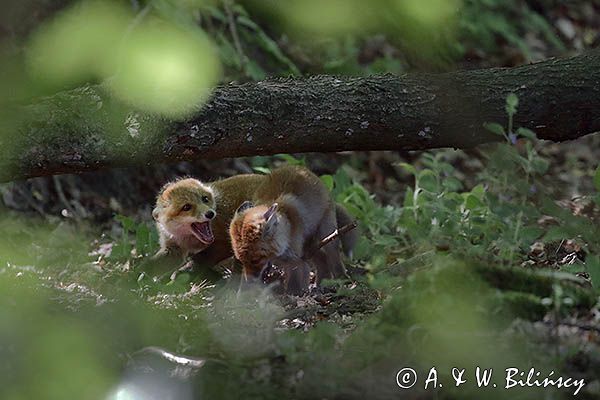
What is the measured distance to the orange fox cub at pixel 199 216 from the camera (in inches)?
239

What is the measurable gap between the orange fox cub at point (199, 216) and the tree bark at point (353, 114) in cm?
57

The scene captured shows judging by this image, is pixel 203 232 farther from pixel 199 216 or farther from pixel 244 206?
pixel 244 206

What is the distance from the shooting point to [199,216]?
6.03m

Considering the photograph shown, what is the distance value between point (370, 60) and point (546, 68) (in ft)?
16.8

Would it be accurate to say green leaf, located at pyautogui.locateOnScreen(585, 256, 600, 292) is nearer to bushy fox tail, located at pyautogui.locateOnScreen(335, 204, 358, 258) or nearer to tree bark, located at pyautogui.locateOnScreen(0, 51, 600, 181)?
tree bark, located at pyautogui.locateOnScreen(0, 51, 600, 181)

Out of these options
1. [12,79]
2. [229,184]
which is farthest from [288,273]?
[12,79]

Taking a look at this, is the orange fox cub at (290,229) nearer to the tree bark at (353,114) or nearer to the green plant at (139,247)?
the tree bark at (353,114)

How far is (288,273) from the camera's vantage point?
584 cm

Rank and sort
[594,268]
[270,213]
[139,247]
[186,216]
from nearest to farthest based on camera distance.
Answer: [594,268] < [270,213] < [186,216] < [139,247]

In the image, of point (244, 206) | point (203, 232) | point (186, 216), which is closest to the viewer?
point (244, 206)

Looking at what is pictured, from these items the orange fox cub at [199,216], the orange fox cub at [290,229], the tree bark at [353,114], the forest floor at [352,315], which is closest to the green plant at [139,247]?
the forest floor at [352,315]

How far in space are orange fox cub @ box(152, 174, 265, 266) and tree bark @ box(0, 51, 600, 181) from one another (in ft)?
1.88

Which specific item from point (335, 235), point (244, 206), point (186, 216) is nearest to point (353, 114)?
point (335, 235)

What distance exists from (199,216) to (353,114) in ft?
4.03
